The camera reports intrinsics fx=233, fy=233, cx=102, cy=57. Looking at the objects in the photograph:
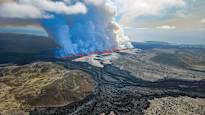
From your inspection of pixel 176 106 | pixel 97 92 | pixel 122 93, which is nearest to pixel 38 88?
pixel 97 92

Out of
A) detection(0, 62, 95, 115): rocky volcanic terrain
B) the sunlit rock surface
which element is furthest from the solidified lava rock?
detection(0, 62, 95, 115): rocky volcanic terrain

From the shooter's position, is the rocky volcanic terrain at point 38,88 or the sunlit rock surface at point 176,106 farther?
the rocky volcanic terrain at point 38,88

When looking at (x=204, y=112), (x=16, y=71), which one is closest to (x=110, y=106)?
(x=204, y=112)

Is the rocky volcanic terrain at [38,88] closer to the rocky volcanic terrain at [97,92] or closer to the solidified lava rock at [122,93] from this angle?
the rocky volcanic terrain at [97,92]

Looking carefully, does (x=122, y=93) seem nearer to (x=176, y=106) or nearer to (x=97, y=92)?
(x=97, y=92)

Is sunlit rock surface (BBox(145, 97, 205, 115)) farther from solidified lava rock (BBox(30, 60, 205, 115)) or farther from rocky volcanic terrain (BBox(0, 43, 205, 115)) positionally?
solidified lava rock (BBox(30, 60, 205, 115))

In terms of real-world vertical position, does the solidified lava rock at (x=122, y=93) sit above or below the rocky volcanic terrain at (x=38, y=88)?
below

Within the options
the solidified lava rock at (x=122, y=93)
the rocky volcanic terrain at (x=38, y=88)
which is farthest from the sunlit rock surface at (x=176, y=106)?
the rocky volcanic terrain at (x=38, y=88)

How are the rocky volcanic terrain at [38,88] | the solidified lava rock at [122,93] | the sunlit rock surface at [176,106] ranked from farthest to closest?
the rocky volcanic terrain at [38,88], the solidified lava rock at [122,93], the sunlit rock surface at [176,106]

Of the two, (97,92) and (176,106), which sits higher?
(97,92)

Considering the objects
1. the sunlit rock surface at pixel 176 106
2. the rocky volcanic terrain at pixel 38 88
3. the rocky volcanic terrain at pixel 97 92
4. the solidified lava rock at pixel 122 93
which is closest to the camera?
the sunlit rock surface at pixel 176 106

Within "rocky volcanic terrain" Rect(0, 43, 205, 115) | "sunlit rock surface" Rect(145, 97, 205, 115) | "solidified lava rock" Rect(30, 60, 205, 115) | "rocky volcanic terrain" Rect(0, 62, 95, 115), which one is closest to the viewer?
"sunlit rock surface" Rect(145, 97, 205, 115)
